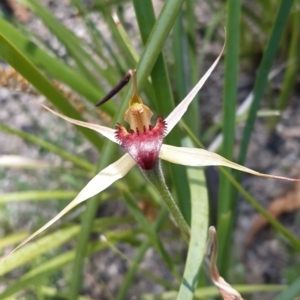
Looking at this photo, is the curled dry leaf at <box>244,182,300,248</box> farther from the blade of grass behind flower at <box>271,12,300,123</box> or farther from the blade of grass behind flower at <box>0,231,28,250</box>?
the blade of grass behind flower at <box>0,231,28,250</box>

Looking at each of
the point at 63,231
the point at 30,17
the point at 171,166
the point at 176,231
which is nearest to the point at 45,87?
the point at 171,166

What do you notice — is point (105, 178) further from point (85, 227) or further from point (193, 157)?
point (85, 227)

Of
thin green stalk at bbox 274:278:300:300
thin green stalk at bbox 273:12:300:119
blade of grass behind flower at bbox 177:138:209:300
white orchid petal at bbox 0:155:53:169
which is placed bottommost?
thin green stalk at bbox 274:278:300:300

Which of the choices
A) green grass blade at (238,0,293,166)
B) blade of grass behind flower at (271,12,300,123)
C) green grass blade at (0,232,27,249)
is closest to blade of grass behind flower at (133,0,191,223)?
green grass blade at (238,0,293,166)

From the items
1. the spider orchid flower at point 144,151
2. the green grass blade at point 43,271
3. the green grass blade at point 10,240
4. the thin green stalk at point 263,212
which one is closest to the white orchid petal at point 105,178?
the spider orchid flower at point 144,151

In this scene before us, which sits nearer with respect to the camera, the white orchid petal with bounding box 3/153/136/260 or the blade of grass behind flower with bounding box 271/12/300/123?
the white orchid petal with bounding box 3/153/136/260

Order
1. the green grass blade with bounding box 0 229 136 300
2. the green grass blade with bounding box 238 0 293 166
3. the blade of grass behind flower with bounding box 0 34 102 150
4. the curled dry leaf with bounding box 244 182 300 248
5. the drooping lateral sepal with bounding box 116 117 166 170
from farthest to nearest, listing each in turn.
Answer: the curled dry leaf with bounding box 244 182 300 248 < the green grass blade with bounding box 0 229 136 300 < the green grass blade with bounding box 238 0 293 166 < the blade of grass behind flower with bounding box 0 34 102 150 < the drooping lateral sepal with bounding box 116 117 166 170

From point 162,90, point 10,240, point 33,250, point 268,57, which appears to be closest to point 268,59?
point 268,57

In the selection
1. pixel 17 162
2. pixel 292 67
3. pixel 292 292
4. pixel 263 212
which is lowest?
pixel 292 292
